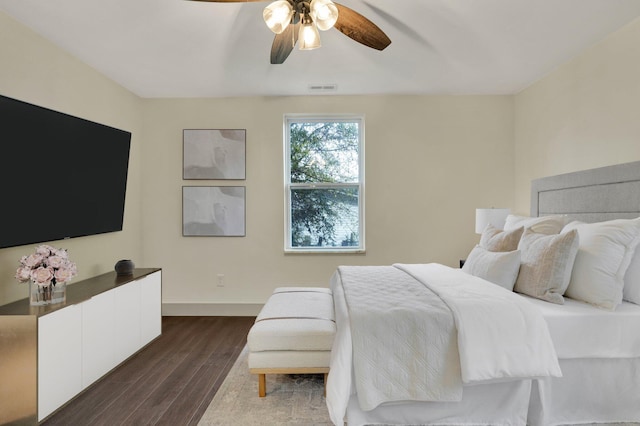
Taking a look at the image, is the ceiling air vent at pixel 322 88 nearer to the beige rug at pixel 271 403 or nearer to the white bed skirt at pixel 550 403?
the beige rug at pixel 271 403

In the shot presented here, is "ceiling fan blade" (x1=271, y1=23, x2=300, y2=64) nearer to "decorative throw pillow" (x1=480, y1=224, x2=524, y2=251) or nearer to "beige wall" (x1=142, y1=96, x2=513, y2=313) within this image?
"decorative throw pillow" (x1=480, y1=224, x2=524, y2=251)

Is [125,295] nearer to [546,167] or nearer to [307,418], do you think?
[307,418]

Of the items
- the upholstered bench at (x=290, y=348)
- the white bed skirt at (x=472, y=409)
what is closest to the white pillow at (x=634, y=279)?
the white bed skirt at (x=472, y=409)

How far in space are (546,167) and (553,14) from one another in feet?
5.45

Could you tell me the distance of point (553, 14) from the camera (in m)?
2.66

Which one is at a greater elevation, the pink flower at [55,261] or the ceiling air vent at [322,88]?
the ceiling air vent at [322,88]

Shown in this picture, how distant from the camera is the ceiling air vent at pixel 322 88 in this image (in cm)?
414

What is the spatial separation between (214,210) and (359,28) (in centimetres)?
300

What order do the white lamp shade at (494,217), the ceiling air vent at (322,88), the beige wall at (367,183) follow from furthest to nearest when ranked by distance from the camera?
the beige wall at (367,183) → the ceiling air vent at (322,88) → the white lamp shade at (494,217)

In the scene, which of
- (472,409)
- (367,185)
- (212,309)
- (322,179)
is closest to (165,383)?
(212,309)

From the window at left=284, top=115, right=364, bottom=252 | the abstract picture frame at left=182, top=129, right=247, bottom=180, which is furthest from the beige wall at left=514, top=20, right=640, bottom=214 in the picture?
the abstract picture frame at left=182, top=129, right=247, bottom=180

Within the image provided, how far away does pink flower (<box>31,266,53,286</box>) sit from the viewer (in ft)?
7.93

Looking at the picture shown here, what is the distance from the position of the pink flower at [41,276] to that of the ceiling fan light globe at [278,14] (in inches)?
77.9

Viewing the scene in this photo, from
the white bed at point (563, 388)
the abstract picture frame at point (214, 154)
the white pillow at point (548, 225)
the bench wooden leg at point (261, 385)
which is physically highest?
the abstract picture frame at point (214, 154)
